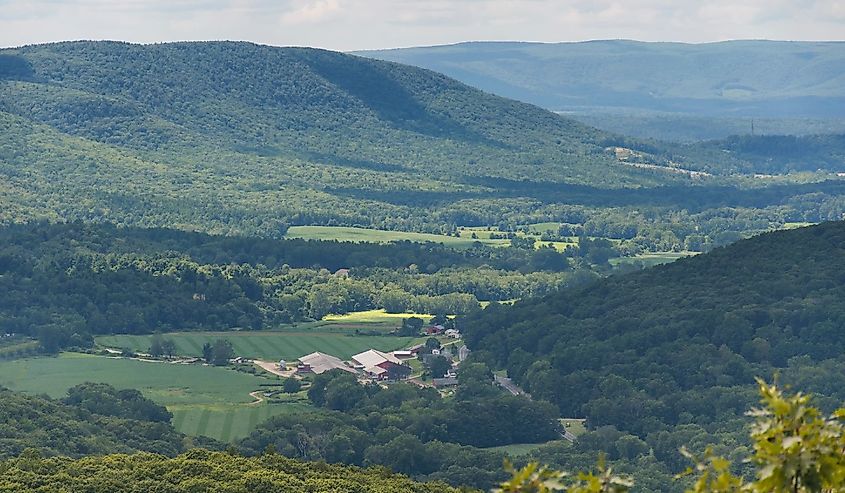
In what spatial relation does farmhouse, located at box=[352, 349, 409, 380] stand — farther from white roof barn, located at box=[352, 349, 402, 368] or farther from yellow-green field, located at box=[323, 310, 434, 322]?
yellow-green field, located at box=[323, 310, 434, 322]

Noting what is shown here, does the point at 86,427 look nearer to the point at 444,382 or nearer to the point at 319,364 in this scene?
the point at 444,382

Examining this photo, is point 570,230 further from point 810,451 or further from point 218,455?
point 810,451

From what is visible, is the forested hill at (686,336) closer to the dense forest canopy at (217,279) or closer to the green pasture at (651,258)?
the dense forest canopy at (217,279)

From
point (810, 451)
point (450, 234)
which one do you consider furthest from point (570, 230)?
point (810, 451)

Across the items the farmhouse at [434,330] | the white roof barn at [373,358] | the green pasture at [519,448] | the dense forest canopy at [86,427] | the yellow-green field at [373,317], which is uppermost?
the dense forest canopy at [86,427]

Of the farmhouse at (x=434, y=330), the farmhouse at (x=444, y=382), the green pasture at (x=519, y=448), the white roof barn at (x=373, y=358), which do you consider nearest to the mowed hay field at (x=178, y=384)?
the white roof barn at (x=373, y=358)

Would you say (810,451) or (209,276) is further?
(209,276)

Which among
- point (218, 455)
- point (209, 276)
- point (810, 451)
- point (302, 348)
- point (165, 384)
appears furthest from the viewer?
point (209, 276)
